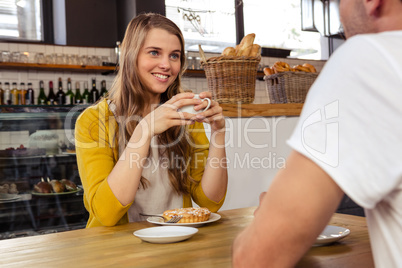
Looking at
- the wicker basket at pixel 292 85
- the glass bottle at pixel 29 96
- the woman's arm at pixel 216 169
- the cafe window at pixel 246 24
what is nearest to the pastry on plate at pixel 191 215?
the woman's arm at pixel 216 169

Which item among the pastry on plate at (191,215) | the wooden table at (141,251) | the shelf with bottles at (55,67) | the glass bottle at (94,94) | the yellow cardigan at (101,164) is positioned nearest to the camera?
the wooden table at (141,251)

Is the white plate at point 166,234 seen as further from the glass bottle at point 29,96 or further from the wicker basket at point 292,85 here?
the glass bottle at point 29,96

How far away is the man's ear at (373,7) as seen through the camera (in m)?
0.56

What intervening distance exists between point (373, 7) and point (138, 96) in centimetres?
132

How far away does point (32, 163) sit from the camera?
265 centimetres

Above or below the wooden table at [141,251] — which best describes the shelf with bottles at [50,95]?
above

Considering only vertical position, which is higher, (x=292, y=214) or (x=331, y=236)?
(x=292, y=214)

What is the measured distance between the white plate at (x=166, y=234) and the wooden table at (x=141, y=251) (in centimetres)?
2

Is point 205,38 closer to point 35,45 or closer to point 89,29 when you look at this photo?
point 89,29

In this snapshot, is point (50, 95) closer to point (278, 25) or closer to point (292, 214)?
point (278, 25)

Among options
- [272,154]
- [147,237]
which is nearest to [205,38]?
[272,154]

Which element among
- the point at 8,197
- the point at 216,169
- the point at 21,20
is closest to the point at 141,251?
the point at 216,169

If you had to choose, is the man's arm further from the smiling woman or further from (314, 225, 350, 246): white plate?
the smiling woman

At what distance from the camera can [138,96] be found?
5.88 ft
